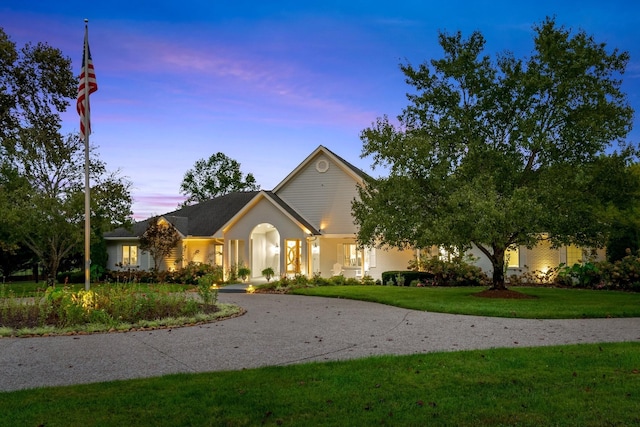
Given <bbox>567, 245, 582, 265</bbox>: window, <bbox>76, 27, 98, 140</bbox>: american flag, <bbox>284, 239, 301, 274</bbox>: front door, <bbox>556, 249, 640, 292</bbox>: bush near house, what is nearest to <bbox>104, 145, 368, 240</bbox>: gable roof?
<bbox>284, 239, 301, 274</bbox>: front door

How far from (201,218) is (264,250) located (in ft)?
15.2

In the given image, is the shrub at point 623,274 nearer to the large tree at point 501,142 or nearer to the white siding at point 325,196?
the large tree at point 501,142

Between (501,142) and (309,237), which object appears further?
(309,237)

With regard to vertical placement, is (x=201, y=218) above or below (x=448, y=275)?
above

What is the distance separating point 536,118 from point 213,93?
1328cm

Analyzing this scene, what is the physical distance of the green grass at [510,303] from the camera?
48.0ft

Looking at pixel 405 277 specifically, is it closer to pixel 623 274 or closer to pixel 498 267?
pixel 498 267

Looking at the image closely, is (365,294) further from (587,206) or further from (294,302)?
(587,206)

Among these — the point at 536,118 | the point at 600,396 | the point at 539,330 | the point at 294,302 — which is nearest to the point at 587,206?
the point at 536,118

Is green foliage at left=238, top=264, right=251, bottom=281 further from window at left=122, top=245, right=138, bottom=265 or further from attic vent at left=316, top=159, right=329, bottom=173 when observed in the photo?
window at left=122, top=245, right=138, bottom=265

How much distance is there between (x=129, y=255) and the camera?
33969 mm

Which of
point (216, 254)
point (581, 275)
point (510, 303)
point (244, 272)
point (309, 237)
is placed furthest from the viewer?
point (216, 254)

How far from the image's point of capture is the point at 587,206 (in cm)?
1773

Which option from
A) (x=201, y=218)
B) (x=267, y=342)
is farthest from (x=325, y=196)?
(x=267, y=342)
